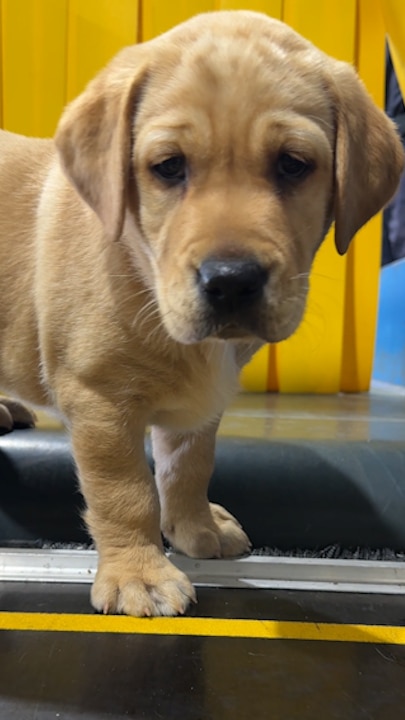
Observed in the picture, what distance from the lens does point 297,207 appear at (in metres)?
1.96

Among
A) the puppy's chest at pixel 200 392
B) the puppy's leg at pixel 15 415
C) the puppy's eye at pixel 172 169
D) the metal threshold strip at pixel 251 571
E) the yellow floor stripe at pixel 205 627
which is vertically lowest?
the puppy's leg at pixel 15 415

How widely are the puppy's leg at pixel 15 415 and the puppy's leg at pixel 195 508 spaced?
86 cm

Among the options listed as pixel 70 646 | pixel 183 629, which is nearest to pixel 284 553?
pixel 183 629

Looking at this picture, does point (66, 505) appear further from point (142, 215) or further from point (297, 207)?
point (297, 207)

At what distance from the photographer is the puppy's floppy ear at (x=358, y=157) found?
6.71 feet

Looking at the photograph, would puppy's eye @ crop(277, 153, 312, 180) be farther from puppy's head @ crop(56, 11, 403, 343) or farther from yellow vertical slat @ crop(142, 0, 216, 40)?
yellow vertical slat @ crop(142, 0, 216, 40)

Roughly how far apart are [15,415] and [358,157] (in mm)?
1954

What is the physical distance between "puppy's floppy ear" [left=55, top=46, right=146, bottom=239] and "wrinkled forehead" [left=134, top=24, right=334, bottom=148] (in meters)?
0.05

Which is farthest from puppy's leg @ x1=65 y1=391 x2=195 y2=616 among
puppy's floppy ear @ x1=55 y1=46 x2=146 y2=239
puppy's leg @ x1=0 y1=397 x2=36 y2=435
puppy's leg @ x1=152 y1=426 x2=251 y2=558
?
puppy's leg @ x1=0 y1=397 x2=36 y2=435

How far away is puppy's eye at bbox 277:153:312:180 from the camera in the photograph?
191cm

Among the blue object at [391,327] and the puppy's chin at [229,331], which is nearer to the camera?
the puppy's chin at [229,331]

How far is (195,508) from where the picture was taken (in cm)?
254

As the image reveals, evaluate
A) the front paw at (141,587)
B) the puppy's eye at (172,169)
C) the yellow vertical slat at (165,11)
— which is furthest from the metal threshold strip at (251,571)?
the yellow vertical slat at (165,11)

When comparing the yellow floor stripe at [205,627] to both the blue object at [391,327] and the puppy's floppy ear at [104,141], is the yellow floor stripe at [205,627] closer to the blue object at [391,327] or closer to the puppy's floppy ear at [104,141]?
the puppy's floppy ear at [104,141]
